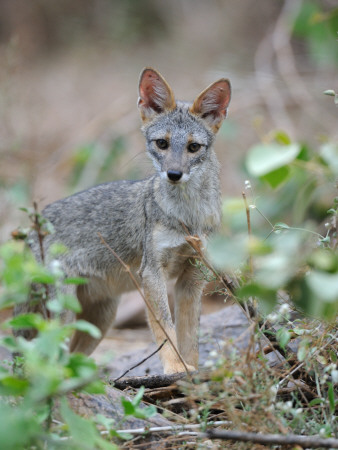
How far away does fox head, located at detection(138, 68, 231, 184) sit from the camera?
5.39m

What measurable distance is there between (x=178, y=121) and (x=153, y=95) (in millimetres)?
377

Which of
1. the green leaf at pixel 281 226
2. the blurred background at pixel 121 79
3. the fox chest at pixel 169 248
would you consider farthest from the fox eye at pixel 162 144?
the blurred background at pixel 121 79

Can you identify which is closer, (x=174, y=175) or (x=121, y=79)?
Answer: (x=174, y=175)

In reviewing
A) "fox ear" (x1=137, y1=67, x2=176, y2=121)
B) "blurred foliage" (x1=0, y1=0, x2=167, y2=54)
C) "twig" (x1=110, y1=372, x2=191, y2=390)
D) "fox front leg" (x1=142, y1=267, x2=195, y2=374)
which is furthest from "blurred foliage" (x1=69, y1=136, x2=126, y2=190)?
"twig" (x1=110, y1=372, x2=191, y2=390)

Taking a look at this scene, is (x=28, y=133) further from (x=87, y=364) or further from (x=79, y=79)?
(x=87, y=364)

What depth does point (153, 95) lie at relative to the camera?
5.82 m

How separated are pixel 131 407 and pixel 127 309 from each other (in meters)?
5.67

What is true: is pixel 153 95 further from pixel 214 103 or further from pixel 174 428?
pixel 174 428

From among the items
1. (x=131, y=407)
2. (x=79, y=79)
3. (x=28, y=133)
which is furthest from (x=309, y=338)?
(x=79, y=79)

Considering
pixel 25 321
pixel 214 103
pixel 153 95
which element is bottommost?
pixel 25 321

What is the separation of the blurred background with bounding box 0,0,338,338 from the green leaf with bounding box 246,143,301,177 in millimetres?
6327

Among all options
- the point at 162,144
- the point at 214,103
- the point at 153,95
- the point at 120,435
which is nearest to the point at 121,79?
the point at 153,95

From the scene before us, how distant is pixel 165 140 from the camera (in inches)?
217

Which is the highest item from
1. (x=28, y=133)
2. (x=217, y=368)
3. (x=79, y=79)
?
(x=79, y=79)
